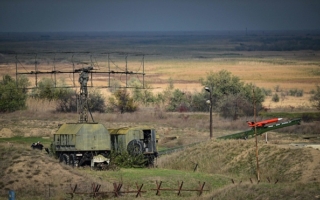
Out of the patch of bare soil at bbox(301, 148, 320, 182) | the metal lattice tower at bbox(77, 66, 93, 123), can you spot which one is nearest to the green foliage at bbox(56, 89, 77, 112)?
the metal lattice tower at bbox(77, 66, 93, 123)

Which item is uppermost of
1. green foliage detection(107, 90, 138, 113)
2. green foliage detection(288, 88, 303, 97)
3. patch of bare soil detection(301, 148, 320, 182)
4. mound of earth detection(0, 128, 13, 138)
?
green foliage detection(288, 88, 303, 97)

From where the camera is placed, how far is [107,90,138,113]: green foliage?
97.2m

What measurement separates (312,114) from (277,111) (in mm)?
7695

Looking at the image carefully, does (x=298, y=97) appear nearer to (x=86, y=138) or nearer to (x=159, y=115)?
(x=159, y=115)

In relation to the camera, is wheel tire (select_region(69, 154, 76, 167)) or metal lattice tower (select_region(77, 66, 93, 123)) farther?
metal lattice tower (select_region(77, 66, 93, 123))

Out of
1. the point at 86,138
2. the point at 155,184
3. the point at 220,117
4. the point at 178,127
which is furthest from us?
the point at 220,117

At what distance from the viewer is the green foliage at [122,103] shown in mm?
97250

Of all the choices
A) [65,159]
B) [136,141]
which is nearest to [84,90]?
[136,141]

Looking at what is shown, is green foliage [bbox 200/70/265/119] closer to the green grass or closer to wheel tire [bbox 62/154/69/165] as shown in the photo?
wheel tire [bbox 62/154/69/165]

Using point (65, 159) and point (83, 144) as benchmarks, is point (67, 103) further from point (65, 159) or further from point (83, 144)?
point (83, 144)

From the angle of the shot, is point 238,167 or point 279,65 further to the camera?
point 279,65

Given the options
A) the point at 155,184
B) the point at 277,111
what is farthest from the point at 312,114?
the point at 155,184

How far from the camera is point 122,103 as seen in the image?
98.8 m

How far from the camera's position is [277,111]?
305ft
